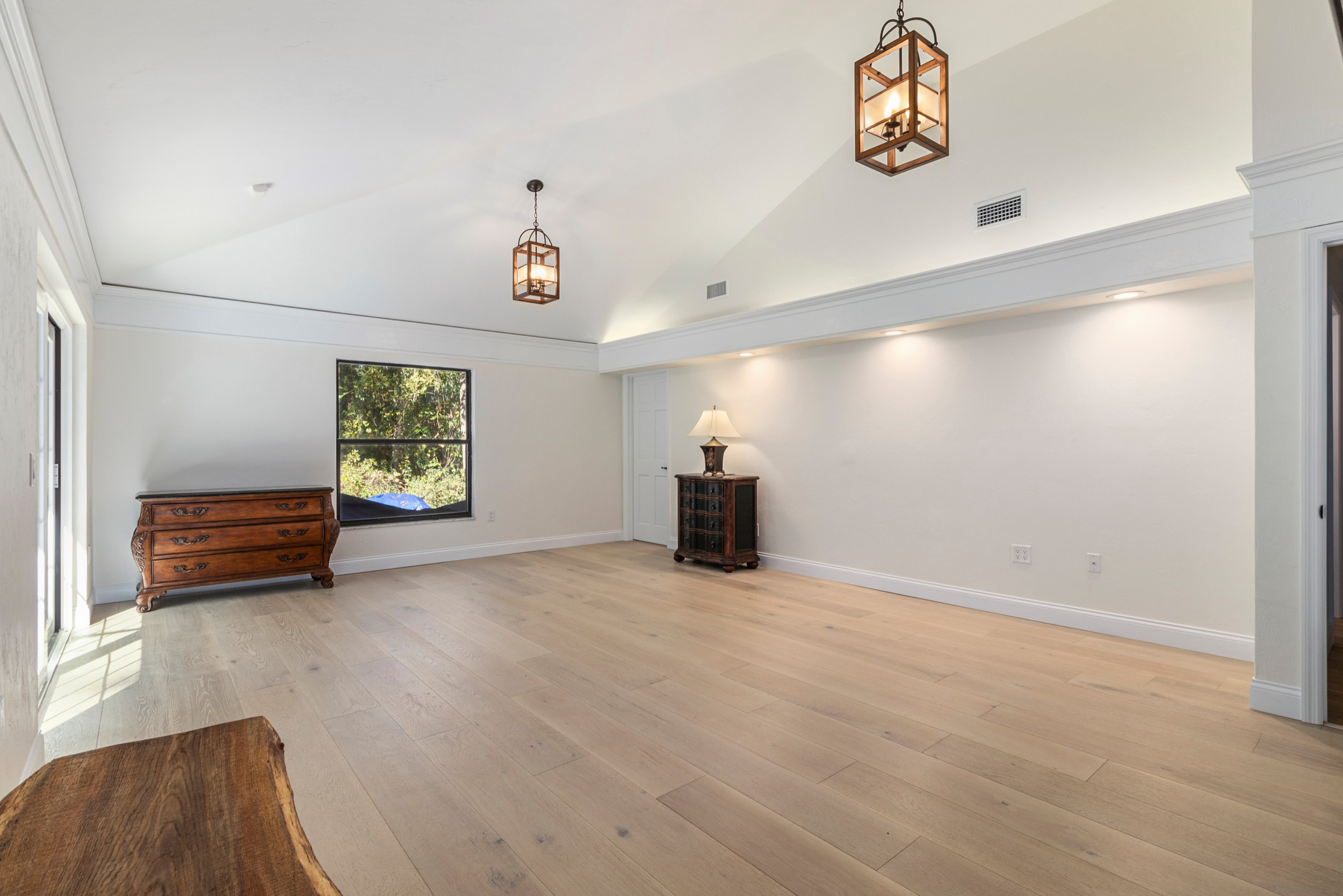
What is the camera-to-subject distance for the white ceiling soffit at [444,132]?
7.50 feet

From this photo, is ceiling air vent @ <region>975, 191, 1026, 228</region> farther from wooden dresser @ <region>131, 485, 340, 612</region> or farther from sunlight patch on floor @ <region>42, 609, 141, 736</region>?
sunlight patch on floor @ <region>42, 609, 141, 736</region>

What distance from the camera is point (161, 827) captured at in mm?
903

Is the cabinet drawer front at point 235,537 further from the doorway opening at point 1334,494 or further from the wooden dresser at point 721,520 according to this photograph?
the doorway opening at point 1334,494

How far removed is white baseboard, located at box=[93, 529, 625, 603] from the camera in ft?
15.4

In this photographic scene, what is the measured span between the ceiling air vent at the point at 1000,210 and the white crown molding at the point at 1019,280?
466mm

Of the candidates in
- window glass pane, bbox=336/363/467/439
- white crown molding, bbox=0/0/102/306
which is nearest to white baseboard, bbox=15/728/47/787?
white crown molding, bbox=0/0/102/306

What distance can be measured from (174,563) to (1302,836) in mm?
5921

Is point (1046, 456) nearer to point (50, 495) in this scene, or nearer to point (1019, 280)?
point (1019, 280)

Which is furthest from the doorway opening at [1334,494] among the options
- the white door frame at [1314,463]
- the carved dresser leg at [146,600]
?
the carved dresser leg at [146,600]

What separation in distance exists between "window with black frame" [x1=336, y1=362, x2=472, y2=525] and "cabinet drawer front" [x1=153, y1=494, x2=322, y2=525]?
64cm

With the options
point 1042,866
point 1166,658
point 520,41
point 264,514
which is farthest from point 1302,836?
point 264,514

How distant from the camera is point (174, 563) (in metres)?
4.52

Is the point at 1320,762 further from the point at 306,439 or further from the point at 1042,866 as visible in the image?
the point at 306,439

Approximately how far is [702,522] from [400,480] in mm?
2834
